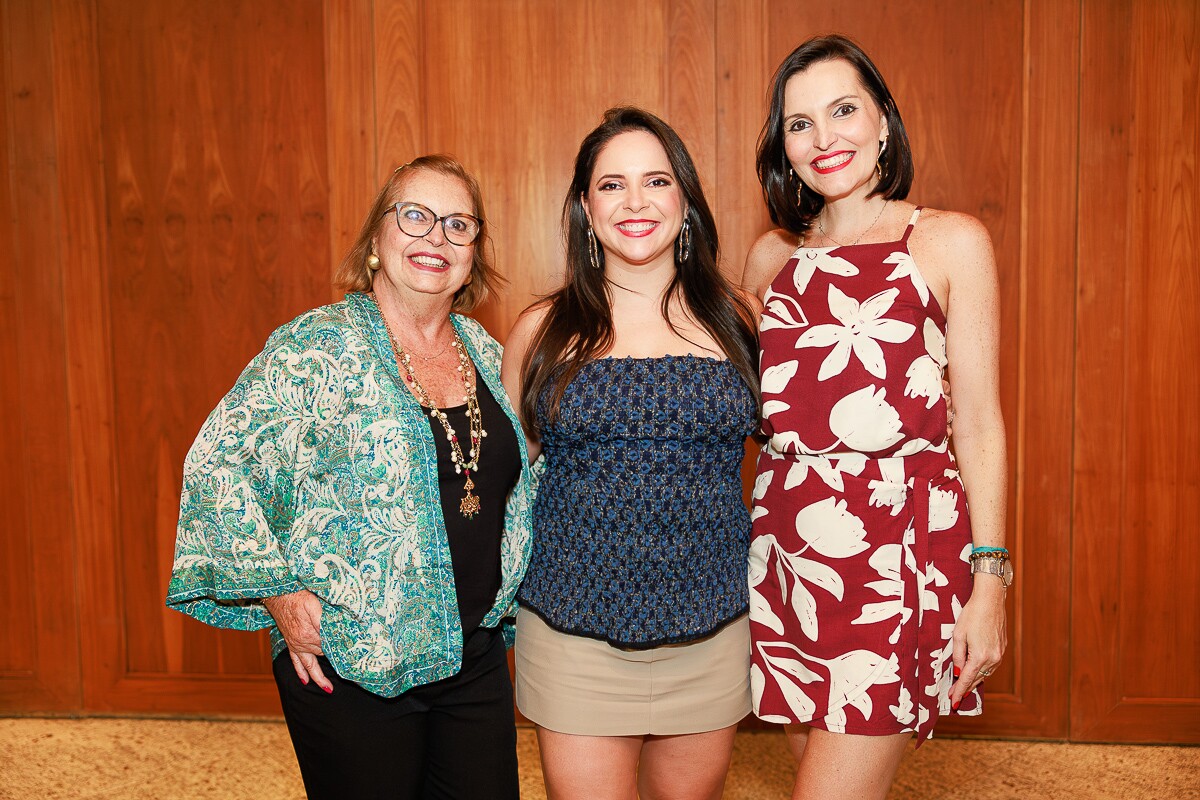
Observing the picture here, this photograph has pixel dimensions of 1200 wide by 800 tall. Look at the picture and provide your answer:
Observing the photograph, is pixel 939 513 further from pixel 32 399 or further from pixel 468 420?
pixel 32 399

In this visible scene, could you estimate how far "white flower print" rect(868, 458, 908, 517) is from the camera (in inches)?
66.3

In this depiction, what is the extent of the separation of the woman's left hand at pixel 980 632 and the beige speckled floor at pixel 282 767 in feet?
4.35

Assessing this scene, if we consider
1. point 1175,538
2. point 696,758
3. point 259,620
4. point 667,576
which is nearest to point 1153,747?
point 1175,538

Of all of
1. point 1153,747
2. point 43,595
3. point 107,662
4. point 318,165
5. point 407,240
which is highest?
point 318,165

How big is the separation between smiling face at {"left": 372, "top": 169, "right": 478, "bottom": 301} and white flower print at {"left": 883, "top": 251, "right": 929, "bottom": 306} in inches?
32.7

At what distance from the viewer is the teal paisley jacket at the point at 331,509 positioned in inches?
62.0

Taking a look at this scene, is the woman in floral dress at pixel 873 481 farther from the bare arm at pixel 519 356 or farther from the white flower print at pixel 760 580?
the bare arm at pixel 519 356

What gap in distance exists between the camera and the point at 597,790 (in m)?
1.75

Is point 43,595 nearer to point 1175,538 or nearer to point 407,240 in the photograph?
point 407,240

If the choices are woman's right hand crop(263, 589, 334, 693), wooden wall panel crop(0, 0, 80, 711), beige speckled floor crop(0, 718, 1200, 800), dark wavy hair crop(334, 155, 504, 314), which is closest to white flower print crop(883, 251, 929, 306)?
dark wavy hair crop(334, 155, 504, 314)

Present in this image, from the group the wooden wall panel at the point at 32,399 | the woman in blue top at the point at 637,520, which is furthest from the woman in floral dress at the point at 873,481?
the wooden wall panel at the point at 32,399

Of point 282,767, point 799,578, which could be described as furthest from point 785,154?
point 282,767

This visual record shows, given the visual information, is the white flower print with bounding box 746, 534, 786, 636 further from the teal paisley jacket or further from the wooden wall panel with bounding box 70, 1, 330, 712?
the wooden wall panel with bounding box 70, 1, 330, 712

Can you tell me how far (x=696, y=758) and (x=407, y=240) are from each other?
1.18 meters
